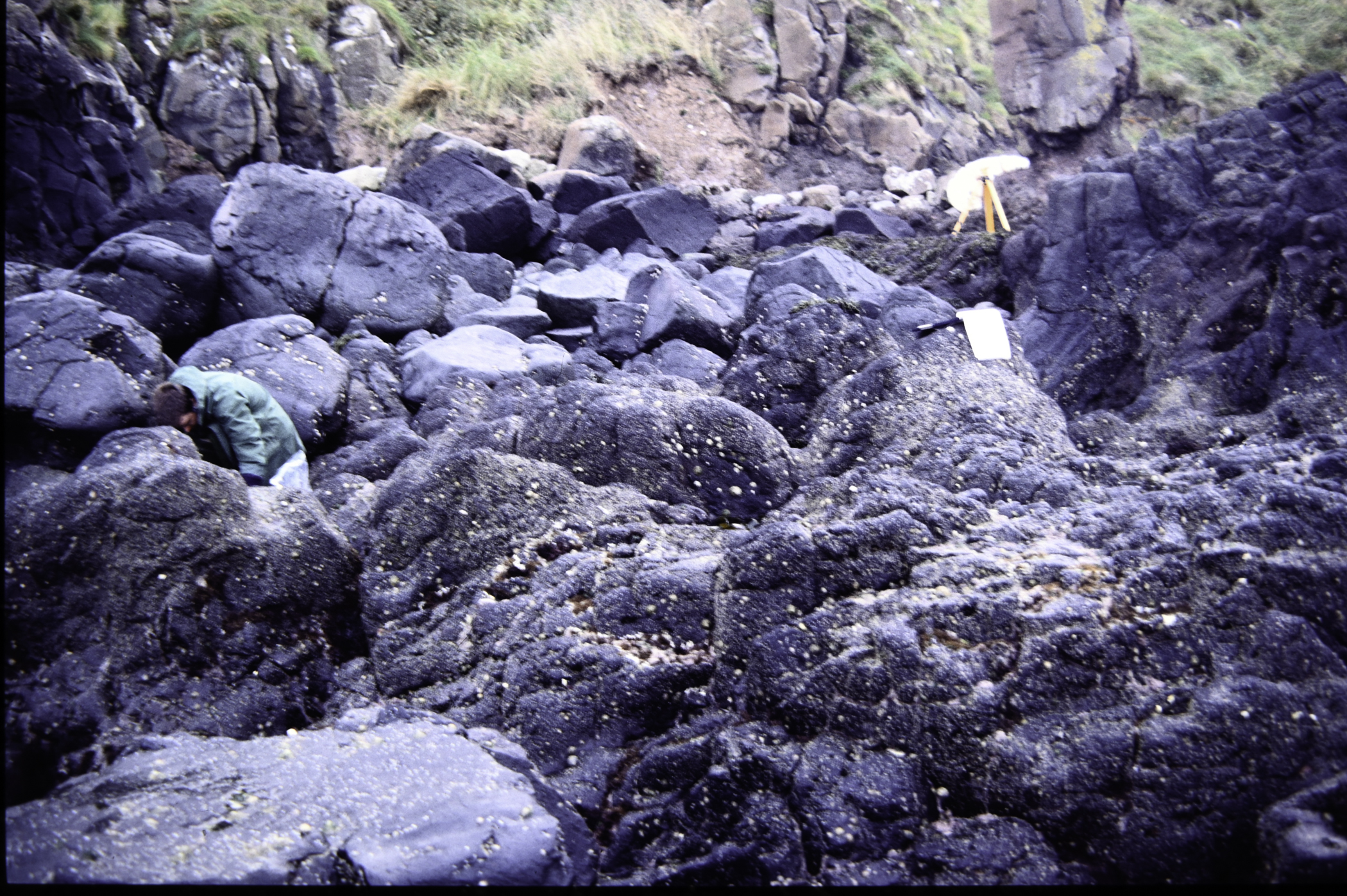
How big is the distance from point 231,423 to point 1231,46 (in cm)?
1555

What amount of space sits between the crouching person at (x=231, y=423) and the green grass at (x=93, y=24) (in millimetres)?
8824

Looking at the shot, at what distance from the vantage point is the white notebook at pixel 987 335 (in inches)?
204

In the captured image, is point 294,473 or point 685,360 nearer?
point 294,473

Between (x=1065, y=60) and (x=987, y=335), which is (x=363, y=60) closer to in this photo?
(x=1065, y=60)

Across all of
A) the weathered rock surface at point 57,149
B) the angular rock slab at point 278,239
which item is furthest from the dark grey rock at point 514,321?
the weathered rock surface at point 57,149

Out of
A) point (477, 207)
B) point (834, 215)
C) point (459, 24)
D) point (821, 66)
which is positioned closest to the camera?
point (477, 207)

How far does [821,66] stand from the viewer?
1828cm

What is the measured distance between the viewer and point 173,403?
5.33 metres

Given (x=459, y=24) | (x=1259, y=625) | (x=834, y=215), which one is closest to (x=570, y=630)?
(x=1259, y=625)

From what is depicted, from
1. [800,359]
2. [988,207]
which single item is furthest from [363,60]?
[800,359]

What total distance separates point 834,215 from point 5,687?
1131 centimetres

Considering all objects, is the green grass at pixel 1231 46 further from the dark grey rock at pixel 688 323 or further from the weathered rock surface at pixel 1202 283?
the dark grey rock at pixel 688 323

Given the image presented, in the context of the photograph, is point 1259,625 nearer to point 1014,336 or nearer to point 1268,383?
point 1014,336

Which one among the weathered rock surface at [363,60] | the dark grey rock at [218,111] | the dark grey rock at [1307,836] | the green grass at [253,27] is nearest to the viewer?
the dark grey rock at [1307,836]
